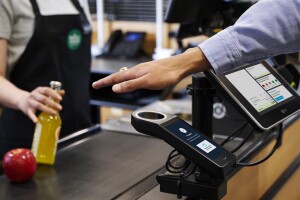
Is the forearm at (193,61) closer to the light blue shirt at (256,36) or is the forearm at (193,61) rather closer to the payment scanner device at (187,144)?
the light blue shirt at (256,36)

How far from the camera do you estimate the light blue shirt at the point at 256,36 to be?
986 mm

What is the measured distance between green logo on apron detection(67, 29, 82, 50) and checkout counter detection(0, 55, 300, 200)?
0.37 metres

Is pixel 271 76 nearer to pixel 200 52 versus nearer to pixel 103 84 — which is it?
pixel 200 52

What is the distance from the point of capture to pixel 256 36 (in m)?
0.99

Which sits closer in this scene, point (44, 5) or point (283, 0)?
point (283, 0)

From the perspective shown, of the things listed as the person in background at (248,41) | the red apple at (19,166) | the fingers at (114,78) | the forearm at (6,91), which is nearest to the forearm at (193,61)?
the person in background at (248,41)

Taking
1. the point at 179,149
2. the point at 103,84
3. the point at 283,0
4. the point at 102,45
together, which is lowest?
the point at 102,45

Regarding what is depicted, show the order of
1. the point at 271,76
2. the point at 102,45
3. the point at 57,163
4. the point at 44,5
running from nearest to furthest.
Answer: the point at 271,76 → the point at 57,163 → the point at 44,5 → the point at 102,45

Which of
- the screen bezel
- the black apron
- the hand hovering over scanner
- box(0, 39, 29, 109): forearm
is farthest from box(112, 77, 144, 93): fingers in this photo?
the black apron

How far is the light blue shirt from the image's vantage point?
3.24 ft

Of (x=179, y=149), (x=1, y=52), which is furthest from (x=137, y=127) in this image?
(x=1, y=52)

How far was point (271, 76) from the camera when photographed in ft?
4.42

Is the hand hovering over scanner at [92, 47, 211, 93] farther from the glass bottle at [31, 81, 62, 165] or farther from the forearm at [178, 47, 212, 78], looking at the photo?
the glass bottle at [31, 81, 62, 165]

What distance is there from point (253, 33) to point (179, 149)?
0.92ft
